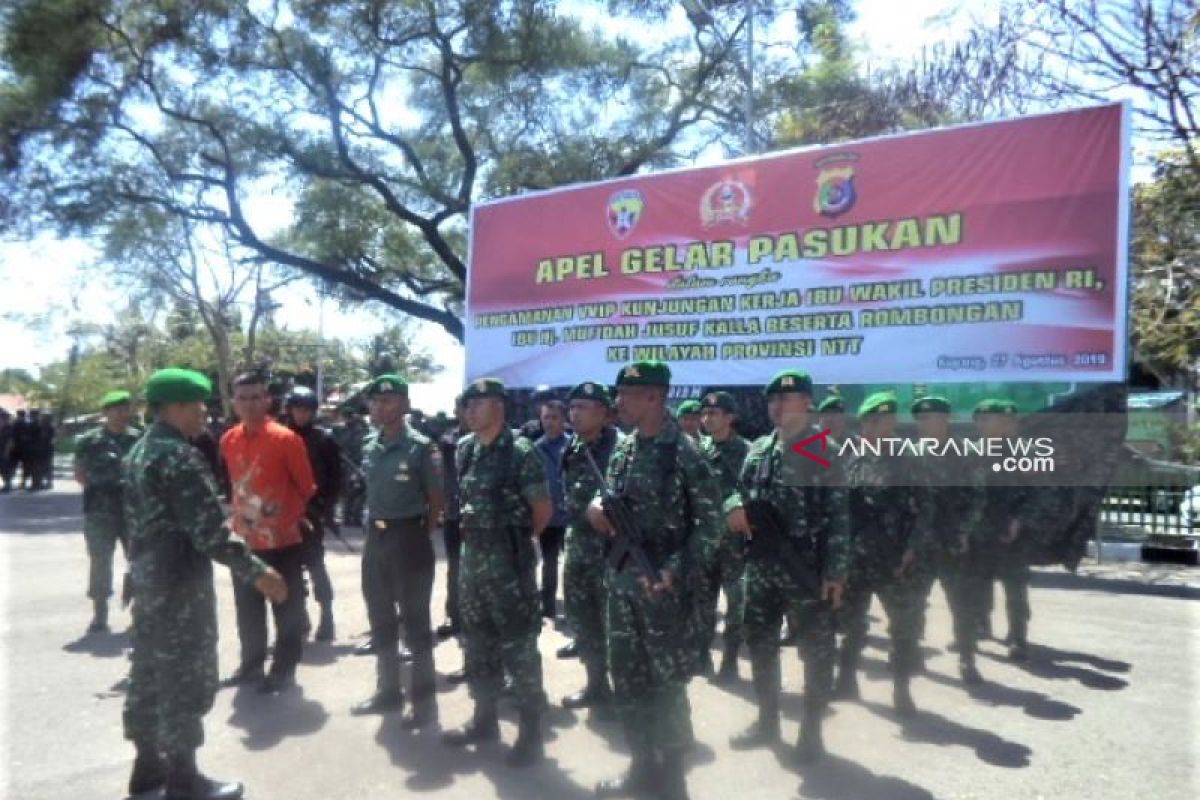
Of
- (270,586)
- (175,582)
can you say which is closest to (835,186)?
(270,586)

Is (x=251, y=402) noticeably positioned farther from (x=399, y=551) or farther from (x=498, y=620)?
(x=498, y=620)

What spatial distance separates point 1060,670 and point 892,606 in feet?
4.78

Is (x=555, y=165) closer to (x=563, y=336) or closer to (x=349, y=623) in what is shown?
(x=563, y=336)

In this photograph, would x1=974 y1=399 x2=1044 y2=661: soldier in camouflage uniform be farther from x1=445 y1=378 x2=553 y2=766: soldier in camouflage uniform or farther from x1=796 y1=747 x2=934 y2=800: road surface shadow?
x1=445 y1=378 x2=553 y2=766: soldier in camouflage uniform

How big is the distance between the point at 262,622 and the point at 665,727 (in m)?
2.76

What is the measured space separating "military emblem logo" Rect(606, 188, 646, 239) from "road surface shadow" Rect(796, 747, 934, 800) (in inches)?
294

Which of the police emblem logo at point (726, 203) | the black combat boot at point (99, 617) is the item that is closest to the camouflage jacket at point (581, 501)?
the black combat boot at point (99, 617)

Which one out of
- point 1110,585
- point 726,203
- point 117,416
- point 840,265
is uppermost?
point 726,203

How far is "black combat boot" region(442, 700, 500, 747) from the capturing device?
4.29 metres

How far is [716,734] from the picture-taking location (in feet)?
14.6

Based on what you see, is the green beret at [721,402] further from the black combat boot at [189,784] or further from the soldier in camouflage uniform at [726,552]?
the black combat boot at [189,784]

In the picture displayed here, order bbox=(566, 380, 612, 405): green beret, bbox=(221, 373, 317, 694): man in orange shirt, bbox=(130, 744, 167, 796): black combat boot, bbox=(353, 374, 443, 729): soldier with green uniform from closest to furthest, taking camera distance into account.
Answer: bbox=(130, 744, 167, 796): black combat boot → bbox=(353, 374, 443, 729): soldier with green uniform → bbox=(566, 380, 612, 405): green beret → bbox=(221, 373, 317, 694): man in orange shirt

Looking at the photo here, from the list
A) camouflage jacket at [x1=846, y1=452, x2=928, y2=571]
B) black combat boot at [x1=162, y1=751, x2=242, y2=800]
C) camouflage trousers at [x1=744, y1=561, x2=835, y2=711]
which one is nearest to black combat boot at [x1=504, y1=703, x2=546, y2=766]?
camouflage trousers at [x1=744, y1=561, x2=835, y2=711]

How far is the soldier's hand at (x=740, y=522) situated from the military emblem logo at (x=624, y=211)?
22.5ft
